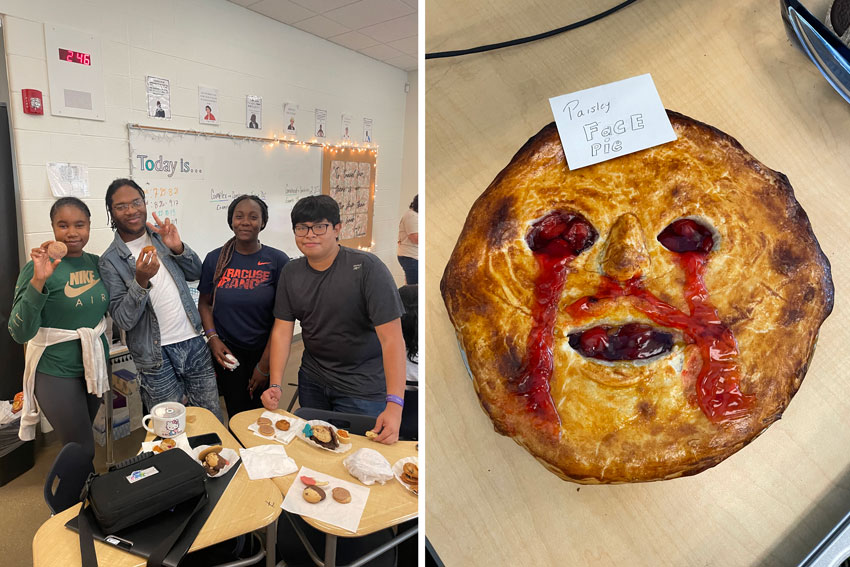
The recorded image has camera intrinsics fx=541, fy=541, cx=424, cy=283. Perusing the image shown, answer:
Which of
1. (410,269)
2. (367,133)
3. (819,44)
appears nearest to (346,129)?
(367,133)

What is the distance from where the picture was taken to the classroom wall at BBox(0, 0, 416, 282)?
27.0 inches

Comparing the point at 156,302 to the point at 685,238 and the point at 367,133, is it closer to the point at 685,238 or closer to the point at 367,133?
the point at 367,133

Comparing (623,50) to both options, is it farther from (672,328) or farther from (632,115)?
(672,328)

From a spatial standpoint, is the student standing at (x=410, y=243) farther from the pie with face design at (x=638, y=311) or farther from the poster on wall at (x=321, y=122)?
the poster on wall at (x=321, y=122)

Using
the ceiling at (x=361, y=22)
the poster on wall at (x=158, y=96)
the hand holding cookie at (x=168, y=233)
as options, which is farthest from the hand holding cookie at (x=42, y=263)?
the ceiling at (x=361, y=22)

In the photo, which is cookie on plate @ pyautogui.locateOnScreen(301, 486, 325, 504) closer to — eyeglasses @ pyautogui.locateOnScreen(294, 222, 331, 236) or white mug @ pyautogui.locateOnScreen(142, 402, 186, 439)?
white mug @ pyautogui.locateOnScreen(142, 402, 186, 439)

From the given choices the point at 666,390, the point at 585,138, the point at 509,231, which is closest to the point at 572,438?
the point at 666,390

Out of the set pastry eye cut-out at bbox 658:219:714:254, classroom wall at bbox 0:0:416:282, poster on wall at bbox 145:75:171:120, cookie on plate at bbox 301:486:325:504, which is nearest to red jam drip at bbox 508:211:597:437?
pastry eye cut-out at bbox 658:219:714:254

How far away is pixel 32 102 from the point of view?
26.7 inches

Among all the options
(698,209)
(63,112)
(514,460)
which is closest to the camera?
(63,112)

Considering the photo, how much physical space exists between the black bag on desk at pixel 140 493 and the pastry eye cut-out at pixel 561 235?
59 centimetres

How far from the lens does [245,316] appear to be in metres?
0.83

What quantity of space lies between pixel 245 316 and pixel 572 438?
20.6 inches

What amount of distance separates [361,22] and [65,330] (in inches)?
24.3
